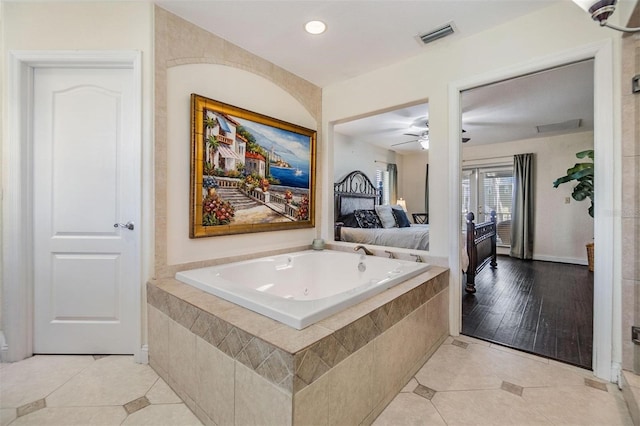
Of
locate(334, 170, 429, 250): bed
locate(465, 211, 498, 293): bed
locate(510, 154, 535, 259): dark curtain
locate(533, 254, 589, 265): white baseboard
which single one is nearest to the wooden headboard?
locate(334, 170, 429, 250): bed

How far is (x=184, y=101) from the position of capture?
82.5 inches

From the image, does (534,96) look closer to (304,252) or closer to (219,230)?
(304,252)

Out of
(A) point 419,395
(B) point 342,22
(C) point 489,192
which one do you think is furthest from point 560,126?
(A) point 419,395

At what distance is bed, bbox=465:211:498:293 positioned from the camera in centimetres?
343

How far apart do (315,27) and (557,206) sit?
5.65 meters

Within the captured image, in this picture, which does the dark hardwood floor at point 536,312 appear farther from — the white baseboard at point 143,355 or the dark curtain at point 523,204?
the white baseboard at point 143,355

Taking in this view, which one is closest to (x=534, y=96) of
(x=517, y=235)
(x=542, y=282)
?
(x=542, y=282)

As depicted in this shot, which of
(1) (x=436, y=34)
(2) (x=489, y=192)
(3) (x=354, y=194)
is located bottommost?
(3) (x=354, y=194)

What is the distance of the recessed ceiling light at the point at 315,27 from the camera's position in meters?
2.12

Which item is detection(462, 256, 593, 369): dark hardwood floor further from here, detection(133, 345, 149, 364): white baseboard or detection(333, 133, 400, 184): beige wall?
detection(333, 133, 400, 184): beige wall

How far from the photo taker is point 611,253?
1707 millimetres

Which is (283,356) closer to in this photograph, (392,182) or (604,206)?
(604,206)

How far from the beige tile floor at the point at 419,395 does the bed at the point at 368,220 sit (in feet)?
6.06

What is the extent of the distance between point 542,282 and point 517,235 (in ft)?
6.62
